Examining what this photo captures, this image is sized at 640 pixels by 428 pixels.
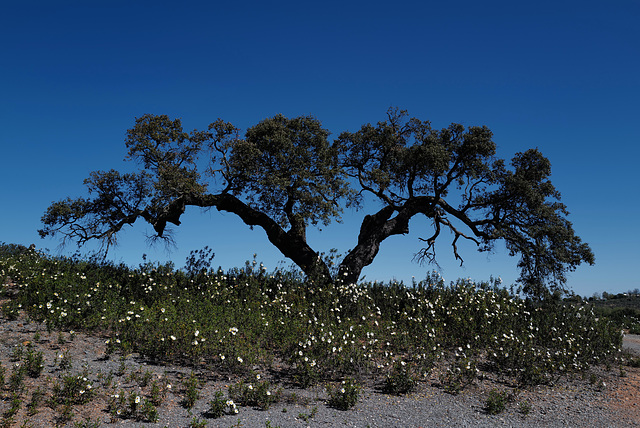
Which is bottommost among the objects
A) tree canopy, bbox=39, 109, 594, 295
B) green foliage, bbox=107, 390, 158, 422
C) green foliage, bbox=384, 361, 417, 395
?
green foliage, bbox=107, 390, 158, 422

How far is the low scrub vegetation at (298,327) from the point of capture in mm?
8680

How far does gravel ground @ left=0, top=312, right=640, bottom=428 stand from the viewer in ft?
21.8

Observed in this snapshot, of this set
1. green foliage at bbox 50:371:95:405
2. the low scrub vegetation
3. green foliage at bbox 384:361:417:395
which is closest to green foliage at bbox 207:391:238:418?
the low scrub vegetation

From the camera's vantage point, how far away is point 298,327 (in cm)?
1023

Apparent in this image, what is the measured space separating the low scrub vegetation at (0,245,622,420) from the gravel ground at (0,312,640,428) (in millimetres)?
250

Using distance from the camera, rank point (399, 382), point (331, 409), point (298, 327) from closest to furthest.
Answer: point (331, 409)
point (399, 382)
point (298, 327)

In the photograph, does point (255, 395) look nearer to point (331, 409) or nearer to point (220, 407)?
point (220, 407)

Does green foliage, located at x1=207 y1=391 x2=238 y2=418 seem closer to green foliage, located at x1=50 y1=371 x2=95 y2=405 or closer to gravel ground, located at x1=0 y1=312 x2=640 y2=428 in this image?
gravel ground, located at x1=0 y1=312 x2=640 y2=428

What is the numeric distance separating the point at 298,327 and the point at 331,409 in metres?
3.02

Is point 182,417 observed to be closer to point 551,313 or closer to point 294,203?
point 294,203

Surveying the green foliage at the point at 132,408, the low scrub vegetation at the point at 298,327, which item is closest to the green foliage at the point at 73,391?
the low scrub vegetation at the point at 298,327

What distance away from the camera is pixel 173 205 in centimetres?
1752

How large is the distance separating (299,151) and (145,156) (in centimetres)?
592

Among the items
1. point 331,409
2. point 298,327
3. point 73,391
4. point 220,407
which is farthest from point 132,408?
point 298,327
